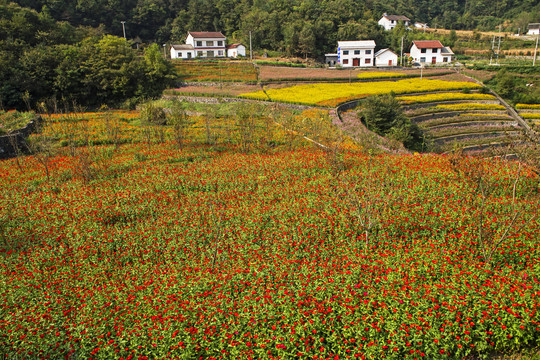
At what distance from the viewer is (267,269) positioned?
26.2ft

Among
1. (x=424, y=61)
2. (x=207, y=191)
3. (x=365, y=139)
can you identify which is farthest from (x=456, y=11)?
(x=207, y=191)

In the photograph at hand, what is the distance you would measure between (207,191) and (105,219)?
142 inches

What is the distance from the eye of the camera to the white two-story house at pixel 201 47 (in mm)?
63844

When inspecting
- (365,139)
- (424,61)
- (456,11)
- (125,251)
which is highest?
(456,11)

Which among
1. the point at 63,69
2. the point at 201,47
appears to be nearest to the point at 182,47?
the point at 201,47

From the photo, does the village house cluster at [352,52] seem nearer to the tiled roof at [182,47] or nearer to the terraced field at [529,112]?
the tiled roof at [182,47]

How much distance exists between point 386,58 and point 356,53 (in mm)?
4789

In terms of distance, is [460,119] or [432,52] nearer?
[460,119]

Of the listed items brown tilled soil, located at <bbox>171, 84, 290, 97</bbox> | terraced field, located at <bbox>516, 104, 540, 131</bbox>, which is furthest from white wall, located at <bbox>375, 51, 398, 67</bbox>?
terraced field, located at <bbox>516, 104, 540, 131</bbox>

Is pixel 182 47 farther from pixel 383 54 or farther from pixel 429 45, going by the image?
pixel 429 45

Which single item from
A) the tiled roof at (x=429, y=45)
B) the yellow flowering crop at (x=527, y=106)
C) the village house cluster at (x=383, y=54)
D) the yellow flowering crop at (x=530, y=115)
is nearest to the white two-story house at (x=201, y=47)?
the village house cluster at (x=383, y=54)

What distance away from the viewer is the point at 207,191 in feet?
45.3

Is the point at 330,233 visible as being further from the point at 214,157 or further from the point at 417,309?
the point at 214,157

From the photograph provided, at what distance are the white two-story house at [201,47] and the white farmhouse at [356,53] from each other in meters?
20.1
